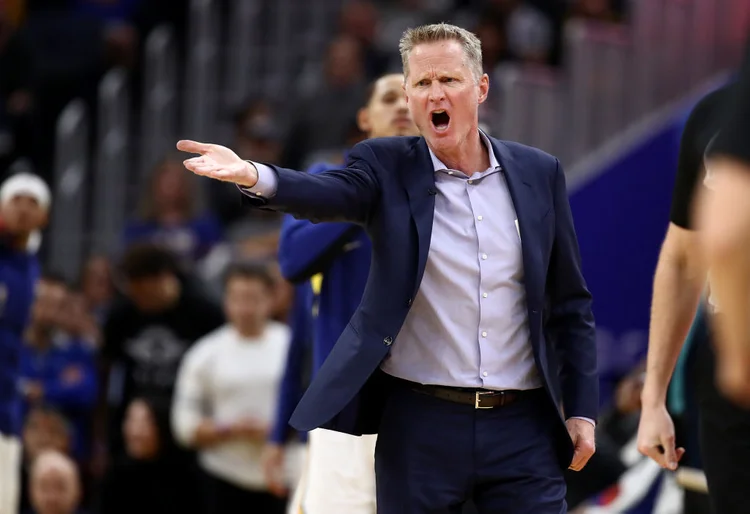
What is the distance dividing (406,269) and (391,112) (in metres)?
1.42

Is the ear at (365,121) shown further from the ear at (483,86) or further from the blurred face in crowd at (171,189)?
the blurred face in crowd at (171,189)

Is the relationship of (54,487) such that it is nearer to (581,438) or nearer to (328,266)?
(328,266)

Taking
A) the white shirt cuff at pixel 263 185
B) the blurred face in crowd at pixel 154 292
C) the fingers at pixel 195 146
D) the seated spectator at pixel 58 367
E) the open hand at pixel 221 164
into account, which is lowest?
the seated spectator at pixel 58 367

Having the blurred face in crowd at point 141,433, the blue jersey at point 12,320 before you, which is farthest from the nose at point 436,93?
the blurred face in crowd at point 141,433

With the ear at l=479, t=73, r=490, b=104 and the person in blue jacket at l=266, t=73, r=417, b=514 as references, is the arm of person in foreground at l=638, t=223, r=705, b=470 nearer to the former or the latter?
the ear at l=479, t=73, r=490, b=104

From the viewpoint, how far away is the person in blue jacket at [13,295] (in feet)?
28.6

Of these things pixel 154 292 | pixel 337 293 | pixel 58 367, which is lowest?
pixel 58 367

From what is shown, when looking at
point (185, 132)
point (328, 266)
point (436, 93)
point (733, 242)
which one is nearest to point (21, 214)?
point (328, 266)

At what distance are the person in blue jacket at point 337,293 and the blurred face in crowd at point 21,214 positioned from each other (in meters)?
3.23

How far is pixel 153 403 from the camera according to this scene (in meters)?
10.1

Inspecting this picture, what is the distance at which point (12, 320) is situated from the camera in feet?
29.0

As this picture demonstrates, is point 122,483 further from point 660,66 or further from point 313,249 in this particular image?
point 660,66

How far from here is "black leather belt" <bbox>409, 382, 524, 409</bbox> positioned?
460cm

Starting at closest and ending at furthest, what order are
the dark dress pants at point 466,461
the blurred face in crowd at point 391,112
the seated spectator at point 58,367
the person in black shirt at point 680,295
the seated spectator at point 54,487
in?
the dark dress pants at point 466,461, the person in black shirt at point 680,295, the blurred face in crowd at point 391,112, the seated spectator at point 54,487, the seated spectator at point 58,367
